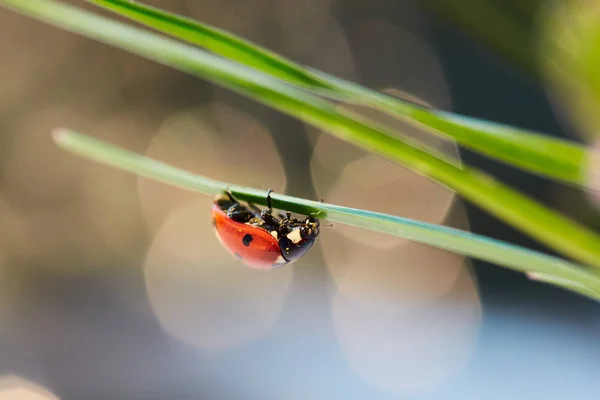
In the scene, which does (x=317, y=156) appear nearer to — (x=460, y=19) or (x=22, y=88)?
(x=22, y=88)

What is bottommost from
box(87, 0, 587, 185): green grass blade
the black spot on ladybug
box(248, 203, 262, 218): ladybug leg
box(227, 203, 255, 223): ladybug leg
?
box(87, 0, 587, 185): green grass blade

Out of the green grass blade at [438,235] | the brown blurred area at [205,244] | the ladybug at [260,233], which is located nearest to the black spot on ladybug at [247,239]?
the ladybug at [260,233]

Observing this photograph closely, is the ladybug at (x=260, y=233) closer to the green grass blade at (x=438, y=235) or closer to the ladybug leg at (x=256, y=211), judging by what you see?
the ladybug leg at (x=256, y=211)

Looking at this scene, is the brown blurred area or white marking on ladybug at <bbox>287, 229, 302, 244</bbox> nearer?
white marking on ladybug at <bbox>287, 229, 302, 244</bbox>

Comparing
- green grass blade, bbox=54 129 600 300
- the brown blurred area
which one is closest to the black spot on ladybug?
green grass blade, bbox=54 129 600 300

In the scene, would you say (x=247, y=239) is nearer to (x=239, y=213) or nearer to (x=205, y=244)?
(x=239, y=213)

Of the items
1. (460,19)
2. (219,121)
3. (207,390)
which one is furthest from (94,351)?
(460,19)

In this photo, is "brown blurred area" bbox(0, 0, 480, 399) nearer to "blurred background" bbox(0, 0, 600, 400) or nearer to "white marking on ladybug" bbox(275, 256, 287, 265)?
"blurred background" bbox(0, 0, 600, 400)
